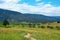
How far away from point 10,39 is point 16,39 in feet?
2.97

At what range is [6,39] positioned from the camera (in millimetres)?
24125

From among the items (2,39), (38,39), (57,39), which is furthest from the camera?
(57,39)

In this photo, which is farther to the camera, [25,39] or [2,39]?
[25,39]

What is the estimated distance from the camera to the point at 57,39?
33.2m

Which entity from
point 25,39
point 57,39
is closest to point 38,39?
point 25,39

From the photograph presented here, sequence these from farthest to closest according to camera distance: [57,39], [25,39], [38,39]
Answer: [57,39] < [38,39] < [25,39]

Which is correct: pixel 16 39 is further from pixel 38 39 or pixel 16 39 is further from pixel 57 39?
pixel 57 39

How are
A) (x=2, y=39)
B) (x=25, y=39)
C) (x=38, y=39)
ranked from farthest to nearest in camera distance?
(x=38, y=39)
(x=25, y=39)
(x=2, y=39)

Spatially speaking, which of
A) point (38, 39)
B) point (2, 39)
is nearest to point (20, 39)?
point (2, 39)

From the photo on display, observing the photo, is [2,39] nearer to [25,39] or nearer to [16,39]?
[16,39]

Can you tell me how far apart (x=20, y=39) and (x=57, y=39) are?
10.3 meters

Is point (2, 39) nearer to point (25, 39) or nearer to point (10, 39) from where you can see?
point (10, 39)

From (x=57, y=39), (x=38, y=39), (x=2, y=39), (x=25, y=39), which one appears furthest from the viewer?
(x=57, y=39)

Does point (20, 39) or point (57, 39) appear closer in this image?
point (20, 39)
